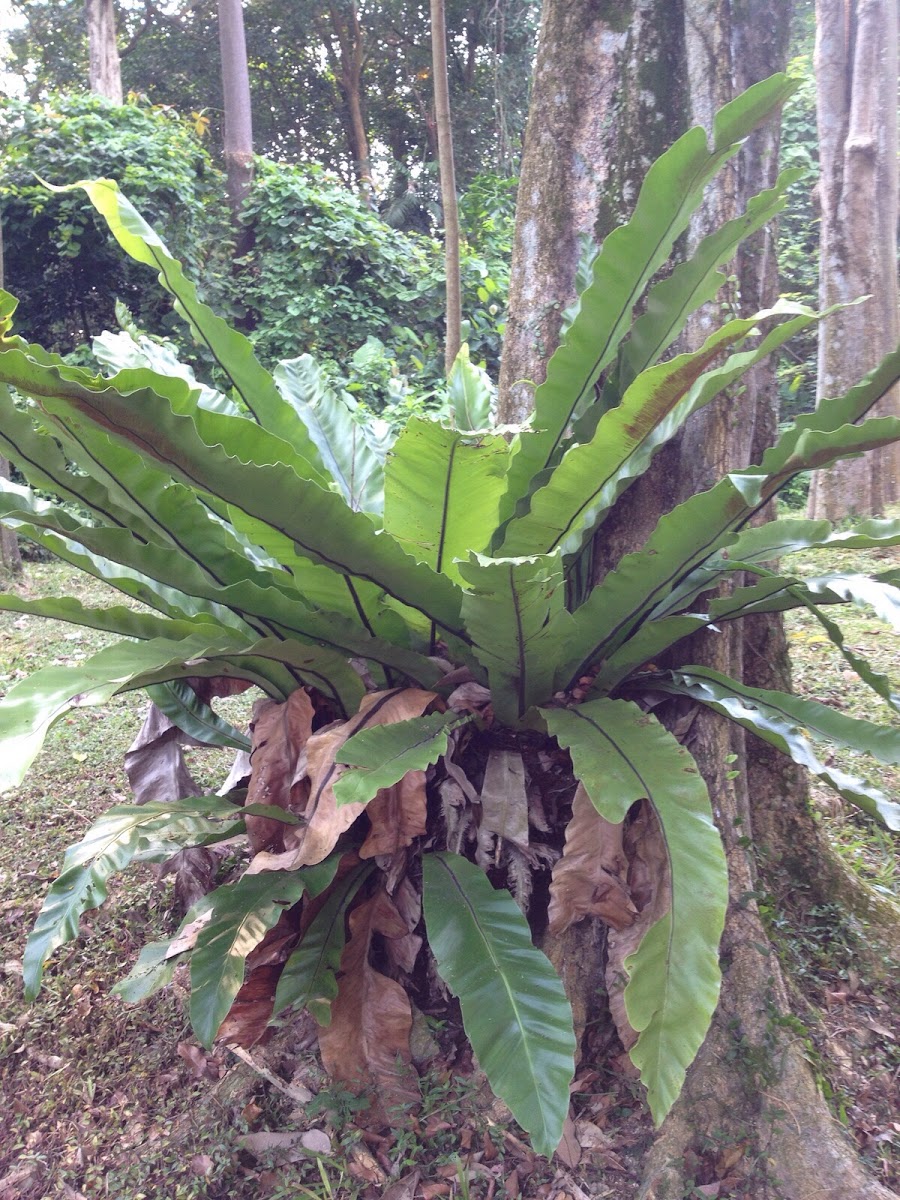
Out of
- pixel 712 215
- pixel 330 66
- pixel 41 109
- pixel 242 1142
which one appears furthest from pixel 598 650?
pixel 330 66

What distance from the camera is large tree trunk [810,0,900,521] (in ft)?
18.9

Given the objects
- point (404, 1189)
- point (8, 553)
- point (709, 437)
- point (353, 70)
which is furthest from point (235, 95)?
point (404, 1189)

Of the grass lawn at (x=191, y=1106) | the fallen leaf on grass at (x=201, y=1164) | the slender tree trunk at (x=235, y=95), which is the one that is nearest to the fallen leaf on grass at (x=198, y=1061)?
the grass lawn at (x=191, y=1106)

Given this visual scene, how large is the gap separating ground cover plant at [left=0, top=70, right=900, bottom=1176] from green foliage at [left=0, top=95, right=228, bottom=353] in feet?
23.6

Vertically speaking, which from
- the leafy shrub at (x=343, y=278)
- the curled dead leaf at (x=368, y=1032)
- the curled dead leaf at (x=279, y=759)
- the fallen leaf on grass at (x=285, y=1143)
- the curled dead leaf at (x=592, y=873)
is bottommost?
the fallen leaf on grass at (x=285, y=1143)

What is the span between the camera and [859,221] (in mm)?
5824

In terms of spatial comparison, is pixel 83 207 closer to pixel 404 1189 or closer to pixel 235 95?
pixel 235 95

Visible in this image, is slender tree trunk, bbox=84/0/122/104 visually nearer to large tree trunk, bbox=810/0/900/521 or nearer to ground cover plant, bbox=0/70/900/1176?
large tree trunk, bbox=810/0/900/521

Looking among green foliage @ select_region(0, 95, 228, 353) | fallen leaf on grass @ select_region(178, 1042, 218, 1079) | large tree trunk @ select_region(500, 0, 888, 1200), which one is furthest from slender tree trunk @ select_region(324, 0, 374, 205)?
fallen leaf on grass @ select_region(178, 1042, 218, 1079)

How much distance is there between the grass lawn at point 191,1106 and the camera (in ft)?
5.05

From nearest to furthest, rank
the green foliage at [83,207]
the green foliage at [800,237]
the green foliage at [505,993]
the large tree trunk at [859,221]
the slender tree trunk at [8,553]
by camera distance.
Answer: the green foliage at [505,993]
the slender tree trunk at [8,553]
the large tree trunk at [859,221]
the green foliage at [83,207]
the green foliage at [800,237]

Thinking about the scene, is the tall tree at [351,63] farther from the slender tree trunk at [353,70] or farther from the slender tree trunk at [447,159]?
the slender tree trunk at [447,159]

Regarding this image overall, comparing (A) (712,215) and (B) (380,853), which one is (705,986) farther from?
(A) (712,215)

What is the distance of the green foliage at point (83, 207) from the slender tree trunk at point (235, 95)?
102 cm
